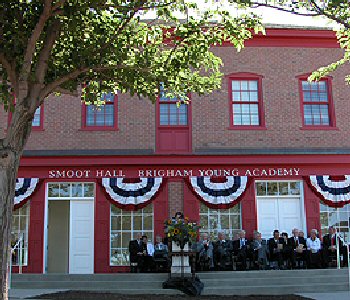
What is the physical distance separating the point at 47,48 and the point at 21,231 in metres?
9.72

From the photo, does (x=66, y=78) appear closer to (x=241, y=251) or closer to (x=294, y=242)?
(x=241, y=251)

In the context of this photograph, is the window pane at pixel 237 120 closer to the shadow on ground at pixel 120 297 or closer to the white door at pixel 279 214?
the white door at pixel 279 214

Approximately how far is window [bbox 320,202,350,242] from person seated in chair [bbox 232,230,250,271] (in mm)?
3082

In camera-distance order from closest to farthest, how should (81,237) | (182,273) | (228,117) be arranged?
(182,273)
(81,237)
(228,117)

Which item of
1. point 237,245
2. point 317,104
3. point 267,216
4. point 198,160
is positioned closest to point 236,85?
point 317,104

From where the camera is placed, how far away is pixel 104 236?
17.4m

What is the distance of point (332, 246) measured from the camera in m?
16.5

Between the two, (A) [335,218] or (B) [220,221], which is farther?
(A) [335,218]

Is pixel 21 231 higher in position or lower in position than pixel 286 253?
higher

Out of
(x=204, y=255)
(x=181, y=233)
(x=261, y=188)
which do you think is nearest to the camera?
(x=181, y=233)

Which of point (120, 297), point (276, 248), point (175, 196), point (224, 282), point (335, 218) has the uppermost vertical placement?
point (175, 196)

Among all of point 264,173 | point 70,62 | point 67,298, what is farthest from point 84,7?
point 264,173

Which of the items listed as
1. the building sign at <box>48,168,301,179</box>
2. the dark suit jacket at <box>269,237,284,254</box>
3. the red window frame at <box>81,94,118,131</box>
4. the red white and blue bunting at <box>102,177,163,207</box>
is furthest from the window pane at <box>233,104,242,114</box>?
the dark suit jacket at <box>269,237,284,254</box>

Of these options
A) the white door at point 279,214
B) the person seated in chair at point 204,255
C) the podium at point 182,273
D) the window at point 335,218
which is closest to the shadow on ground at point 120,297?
the podium at point 182,273
